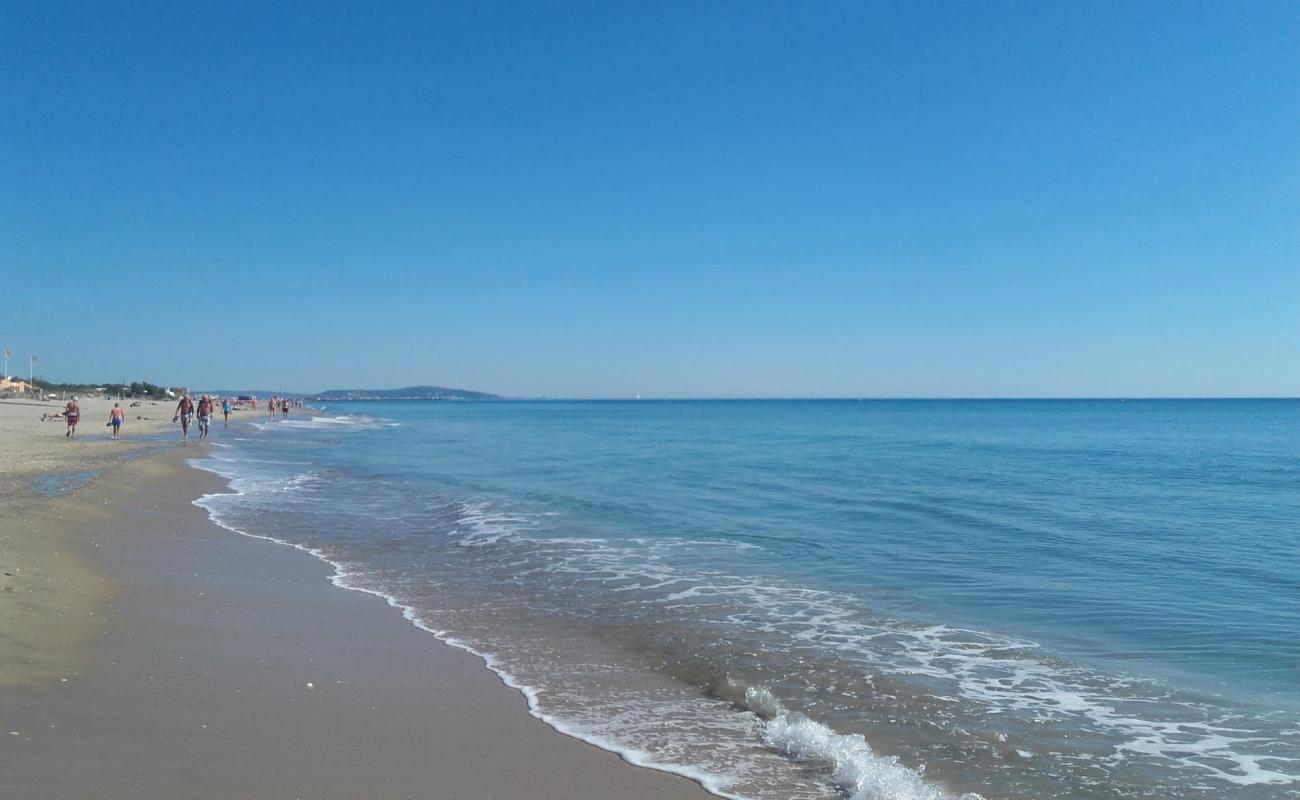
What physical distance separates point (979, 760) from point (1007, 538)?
36.4 ft

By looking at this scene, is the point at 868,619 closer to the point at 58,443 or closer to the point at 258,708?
the point at 258,708

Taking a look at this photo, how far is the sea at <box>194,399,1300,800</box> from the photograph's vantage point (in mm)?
6125

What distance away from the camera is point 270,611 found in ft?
30.3

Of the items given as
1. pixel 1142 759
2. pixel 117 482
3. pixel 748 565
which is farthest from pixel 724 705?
pixel 117 482

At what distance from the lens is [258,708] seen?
6.10 meters

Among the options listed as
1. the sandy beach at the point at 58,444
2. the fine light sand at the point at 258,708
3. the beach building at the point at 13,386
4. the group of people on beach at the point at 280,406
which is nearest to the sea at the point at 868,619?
the fine light sand at the point at 258,708

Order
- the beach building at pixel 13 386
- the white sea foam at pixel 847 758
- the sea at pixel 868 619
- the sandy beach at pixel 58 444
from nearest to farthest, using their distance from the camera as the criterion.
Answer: the white sea foam at pixel 847 758 < the sea at pixel 868 619 < the sandy beach at pixel 58 444 < the beach building at pixel 13 386

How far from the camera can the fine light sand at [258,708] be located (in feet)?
16.2

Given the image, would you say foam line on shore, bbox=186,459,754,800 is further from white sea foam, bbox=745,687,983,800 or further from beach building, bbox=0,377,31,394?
beach building, bbox=0,377,31,394

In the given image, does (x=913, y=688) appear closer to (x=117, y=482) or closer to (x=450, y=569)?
(x=450, y=569)

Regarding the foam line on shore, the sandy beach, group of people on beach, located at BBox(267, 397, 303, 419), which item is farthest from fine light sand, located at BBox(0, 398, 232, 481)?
group of people on beach, located at BBox(267, 397, 303, 419)

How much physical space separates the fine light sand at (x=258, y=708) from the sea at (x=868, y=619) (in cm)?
51

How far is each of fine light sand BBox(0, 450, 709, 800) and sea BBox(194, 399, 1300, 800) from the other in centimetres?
51

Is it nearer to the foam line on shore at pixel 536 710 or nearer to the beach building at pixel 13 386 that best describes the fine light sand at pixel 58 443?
the foam line on shore at pixel 536 710
